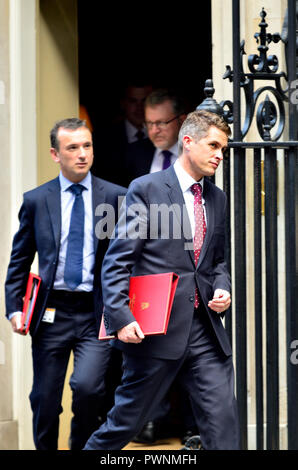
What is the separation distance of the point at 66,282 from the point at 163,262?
3.66ft

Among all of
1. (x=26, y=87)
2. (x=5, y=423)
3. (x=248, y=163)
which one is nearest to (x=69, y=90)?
(x=26, y=87)

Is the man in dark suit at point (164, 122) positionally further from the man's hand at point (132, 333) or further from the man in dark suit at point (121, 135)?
the man's hand at point (132, 333)

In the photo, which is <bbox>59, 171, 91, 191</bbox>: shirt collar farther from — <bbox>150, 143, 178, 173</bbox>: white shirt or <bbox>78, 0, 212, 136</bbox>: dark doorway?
<bbox>78, 0, 212, 136</bbox>: dark doorway

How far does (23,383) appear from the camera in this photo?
7.34 metres

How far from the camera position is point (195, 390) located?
5.25 m

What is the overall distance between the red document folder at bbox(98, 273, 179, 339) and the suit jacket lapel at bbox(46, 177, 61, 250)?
3.71 ft

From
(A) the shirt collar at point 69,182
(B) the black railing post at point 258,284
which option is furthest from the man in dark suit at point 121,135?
(B) the black railing post at point 258,284

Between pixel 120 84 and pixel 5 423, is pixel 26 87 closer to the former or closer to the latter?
pixel 120 84

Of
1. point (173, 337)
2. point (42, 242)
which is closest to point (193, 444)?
point (173, 337)

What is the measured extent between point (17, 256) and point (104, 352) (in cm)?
77

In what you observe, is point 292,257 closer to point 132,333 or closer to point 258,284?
point 258,284

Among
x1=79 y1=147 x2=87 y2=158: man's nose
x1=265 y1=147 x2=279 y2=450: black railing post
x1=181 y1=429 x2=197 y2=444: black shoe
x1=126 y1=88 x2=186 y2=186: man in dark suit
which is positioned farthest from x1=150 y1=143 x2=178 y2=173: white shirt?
x1=265 y1=147 x2=279 y2=450: black railing post

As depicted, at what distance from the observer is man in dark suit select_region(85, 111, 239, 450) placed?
5.19 meters

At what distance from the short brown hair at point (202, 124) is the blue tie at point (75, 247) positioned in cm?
116
